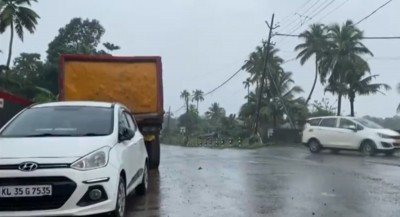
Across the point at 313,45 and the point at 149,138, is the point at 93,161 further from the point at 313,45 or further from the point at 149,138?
the point at 313,45

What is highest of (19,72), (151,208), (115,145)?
(19,72)

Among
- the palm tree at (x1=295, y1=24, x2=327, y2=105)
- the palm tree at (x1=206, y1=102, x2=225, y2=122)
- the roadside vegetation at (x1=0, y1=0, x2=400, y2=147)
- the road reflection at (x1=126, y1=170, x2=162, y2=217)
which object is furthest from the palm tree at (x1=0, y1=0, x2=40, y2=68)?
the palm tree at (x1=206, y1=102, x2=225, y2=122)

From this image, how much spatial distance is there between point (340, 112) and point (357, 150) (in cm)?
2803

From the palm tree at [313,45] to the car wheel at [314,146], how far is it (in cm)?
2875

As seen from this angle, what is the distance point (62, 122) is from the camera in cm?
713

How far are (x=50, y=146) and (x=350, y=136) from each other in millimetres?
17187

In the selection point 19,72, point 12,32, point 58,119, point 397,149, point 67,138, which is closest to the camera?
point 67,138

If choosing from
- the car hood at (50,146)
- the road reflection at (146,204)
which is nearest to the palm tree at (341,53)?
the road reflection at (146,204)

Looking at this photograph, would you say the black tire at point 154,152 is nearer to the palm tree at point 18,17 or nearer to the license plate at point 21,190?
the license plate at point 21,190

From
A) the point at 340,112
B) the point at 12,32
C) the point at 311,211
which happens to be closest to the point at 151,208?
the point at 311,211

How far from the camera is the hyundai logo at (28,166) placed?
5699 millimetres

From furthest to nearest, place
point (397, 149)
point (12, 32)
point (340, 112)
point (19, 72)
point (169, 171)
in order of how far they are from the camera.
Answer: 1. point (19, 72)
2. point (340, 112)
3. point (12, 32)
4. point (397, 149)
5. point (169, 171)

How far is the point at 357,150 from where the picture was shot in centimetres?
2144

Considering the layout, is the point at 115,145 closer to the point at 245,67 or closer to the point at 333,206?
the point at 333,206
